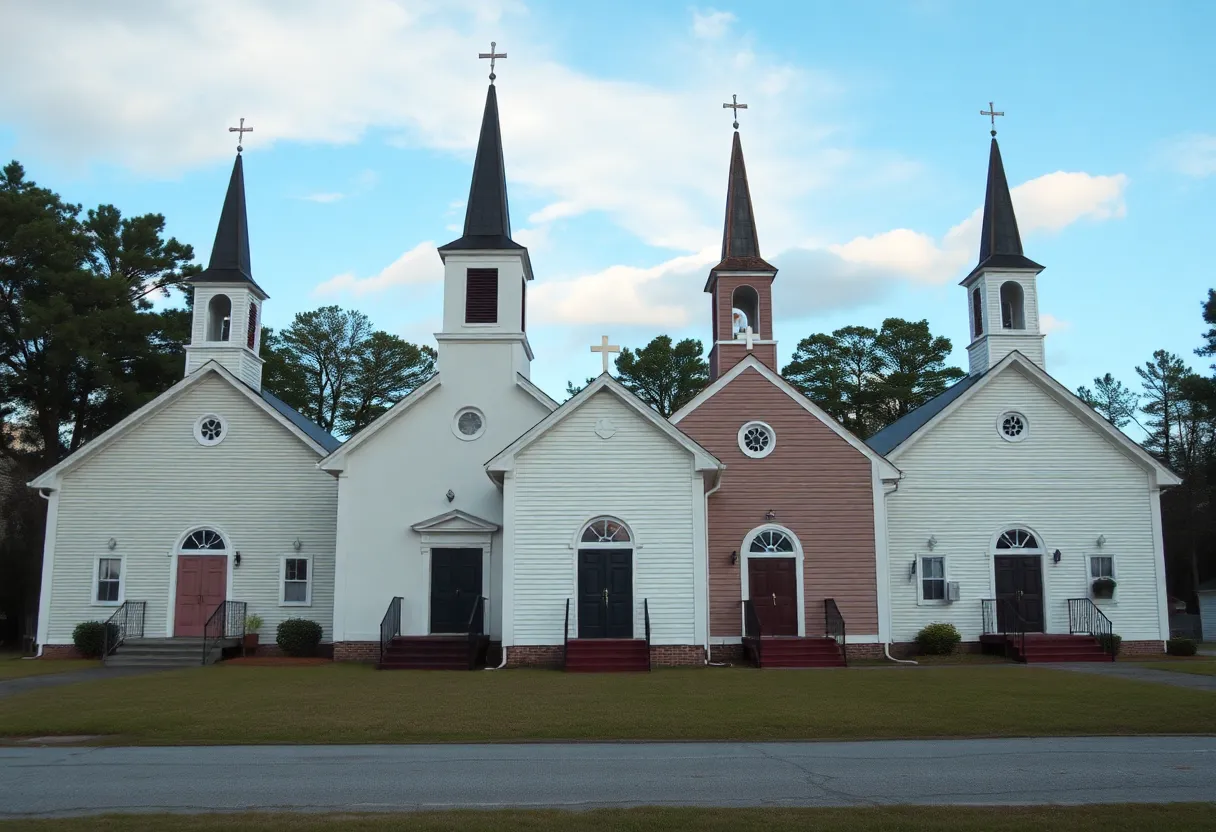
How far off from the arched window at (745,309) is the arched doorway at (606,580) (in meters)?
7.20

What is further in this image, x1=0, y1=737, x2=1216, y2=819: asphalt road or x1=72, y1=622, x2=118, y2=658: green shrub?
x1=72, y1=622, x2=118, y2=658: green shrub

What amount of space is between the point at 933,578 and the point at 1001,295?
794cm

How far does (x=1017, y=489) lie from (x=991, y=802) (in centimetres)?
1772

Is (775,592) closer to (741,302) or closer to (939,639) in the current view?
(939,639)

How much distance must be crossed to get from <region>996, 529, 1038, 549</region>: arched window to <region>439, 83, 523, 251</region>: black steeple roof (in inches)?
538

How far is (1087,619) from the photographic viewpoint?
24.2 meters

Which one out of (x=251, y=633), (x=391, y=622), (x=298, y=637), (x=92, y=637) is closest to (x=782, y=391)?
(x=391, y=622)

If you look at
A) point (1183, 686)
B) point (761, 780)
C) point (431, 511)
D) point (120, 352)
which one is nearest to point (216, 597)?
point (431, 511)

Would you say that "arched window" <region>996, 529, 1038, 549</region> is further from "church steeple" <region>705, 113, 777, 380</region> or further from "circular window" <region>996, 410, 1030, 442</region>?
"church steeple" <region>705, 113, 777, 380</region>

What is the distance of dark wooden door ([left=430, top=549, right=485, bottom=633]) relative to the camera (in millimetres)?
23203

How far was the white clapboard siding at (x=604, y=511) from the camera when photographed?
835 inches

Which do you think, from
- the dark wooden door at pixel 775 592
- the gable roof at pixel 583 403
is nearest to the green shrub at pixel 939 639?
the dark wooden door at pixel 775 592

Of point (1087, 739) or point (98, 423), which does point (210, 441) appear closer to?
point (98, 423)

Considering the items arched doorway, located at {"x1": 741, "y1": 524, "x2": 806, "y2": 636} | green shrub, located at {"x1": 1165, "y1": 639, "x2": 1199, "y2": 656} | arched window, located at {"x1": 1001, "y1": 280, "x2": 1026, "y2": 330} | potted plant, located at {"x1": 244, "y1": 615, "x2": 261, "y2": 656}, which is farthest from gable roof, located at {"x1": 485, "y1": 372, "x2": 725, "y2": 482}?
green shrub, located at {"x1": 1165, "y1": 639, "x2": 1199, "y2": 656}
